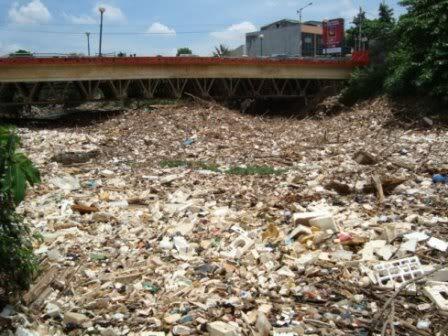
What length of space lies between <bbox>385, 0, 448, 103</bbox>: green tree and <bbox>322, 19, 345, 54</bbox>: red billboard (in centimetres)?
3080

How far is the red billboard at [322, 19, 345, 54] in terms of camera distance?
5175 centimetres

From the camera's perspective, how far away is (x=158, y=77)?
967 inches

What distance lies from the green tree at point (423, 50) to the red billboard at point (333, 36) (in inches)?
1212

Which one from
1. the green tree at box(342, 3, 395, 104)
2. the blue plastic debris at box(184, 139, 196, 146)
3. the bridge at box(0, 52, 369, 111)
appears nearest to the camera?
the blue plastic debris at box(184, 139, 196, 146)

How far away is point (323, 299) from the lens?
5426 mm

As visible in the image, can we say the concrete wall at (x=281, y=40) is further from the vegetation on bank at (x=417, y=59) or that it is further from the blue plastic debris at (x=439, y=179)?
the blue plastic debris at (x=439, y=179)

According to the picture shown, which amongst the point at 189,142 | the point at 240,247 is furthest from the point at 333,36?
the point at 240,247

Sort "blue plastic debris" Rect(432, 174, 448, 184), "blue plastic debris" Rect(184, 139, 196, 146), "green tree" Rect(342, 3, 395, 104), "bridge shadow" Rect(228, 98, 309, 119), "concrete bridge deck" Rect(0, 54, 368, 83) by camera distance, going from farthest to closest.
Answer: "bridge shadow" Rect(228, 98, 309, 119) < "green tree" Rect(342, 3, 395, 104) < "concrete bridge deck" Rect(0, 54, 368, 83) < "blue plastic debris" Rect(184, 139, 196, 146) < "blue plastic debris" Rect(432, 174, 448, 184)

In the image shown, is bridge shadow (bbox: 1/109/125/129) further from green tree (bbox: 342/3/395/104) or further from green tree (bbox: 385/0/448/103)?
green tree (bbox: 385/0/448/103)

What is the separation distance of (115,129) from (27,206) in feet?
37.0

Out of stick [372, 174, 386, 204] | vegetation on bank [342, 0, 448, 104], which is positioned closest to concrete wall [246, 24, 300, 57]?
vegetation on bank [342, 0, 448, 104]

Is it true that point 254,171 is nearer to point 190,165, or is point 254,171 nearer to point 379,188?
point 190,165

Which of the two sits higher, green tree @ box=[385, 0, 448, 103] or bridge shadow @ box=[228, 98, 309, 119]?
green tree @ box=[385, 0, 448, 103]

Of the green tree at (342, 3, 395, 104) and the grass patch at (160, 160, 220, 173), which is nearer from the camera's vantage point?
the grass patch at (160, 160, 220, 173)
